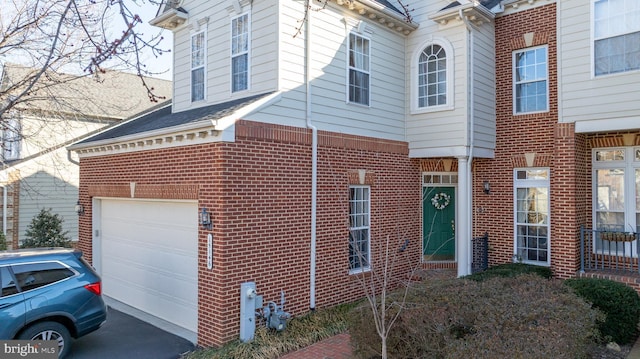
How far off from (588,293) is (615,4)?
19.6 ft

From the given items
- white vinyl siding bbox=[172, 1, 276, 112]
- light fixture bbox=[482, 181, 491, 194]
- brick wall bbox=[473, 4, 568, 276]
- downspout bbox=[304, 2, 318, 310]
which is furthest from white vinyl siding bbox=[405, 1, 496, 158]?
white vinyl siding bbox=[172, 1, 276, 112]

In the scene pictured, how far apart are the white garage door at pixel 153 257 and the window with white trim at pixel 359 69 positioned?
4.33m

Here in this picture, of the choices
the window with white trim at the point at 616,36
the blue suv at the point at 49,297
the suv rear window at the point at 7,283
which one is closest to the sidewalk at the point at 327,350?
the blue suv at the point at 49,297

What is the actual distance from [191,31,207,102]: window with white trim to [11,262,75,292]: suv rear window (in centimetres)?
483

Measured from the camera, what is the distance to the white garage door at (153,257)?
814 cm

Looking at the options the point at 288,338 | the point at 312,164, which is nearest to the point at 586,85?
the point at 312,164

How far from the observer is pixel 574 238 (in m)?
9.38

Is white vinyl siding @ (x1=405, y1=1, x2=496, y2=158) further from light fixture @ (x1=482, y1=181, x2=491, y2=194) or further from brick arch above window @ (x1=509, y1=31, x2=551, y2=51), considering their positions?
light fixture @ (x1=482, y1=181, x2=491, y2=194)

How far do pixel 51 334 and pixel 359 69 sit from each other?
25.0 ft

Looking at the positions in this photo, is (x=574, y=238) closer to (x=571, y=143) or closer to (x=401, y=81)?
(x=571, y=143)

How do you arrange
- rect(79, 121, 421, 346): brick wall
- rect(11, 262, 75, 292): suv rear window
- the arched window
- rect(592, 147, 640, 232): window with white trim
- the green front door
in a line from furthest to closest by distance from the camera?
the green front door, the arched window, rect(592, 147, 640, 232): window with white trim, rect(79, 121, 421, 346): brick wall, rect(11, 262, 75, 292): suv rear window

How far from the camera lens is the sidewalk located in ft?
22.6

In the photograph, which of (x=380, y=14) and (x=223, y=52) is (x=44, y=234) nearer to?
(x=223, y=52)

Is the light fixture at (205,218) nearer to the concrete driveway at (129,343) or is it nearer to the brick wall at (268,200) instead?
the brick wall at (268,200)
